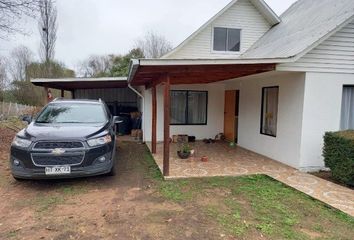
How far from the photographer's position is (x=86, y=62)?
35.2 meters

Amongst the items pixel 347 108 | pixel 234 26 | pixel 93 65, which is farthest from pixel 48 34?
pixel 347 108

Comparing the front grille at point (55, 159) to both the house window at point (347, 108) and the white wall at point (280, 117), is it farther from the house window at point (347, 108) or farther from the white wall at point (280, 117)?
the house window at point (347, 108)

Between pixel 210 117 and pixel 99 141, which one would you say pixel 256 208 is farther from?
pixel 210 117

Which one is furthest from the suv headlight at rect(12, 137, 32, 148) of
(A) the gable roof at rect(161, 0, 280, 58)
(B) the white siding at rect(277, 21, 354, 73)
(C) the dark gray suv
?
(A) the gable roof at rect(161, 0, 280, 58)

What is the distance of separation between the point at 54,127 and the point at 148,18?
1084 inches

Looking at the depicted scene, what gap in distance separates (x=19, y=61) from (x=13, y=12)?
17.6m

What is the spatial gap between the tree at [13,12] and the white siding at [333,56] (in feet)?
31.3

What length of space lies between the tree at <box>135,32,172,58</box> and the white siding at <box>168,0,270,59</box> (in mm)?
20288

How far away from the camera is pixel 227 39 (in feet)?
38.9

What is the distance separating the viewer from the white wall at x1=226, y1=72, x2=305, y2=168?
22.4 feet

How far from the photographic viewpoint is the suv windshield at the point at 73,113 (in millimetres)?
6105

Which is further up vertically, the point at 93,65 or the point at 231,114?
the point at 93,65

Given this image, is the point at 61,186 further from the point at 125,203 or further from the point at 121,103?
the point at 121,103

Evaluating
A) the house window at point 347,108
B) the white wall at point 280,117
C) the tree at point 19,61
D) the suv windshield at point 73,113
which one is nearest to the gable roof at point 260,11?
the white wall at point 280,117
